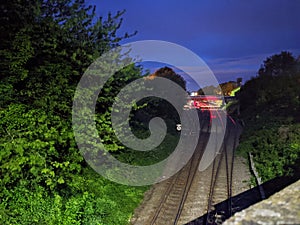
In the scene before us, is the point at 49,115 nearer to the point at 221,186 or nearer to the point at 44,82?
the point at 44,82

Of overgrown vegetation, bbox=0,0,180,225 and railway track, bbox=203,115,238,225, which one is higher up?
overgrown vegetation, bbox=0,0,180,225

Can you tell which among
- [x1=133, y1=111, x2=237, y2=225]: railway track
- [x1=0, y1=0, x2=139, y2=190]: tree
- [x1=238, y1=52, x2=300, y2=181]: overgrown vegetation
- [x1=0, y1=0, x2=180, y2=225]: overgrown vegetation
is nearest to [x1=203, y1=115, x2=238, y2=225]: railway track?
[x1=133, y1=111, x2=237, y2=225]: railway track

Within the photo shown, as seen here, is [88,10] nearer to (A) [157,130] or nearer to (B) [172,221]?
(B) [172,221]

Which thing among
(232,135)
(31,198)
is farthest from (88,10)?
(232,135)

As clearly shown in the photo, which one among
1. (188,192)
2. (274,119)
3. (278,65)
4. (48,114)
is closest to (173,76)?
(274,119)

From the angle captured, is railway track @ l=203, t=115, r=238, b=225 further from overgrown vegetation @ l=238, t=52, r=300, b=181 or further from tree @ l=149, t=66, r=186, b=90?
tree @ l=149, t=66, r=186, b=90

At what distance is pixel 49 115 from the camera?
7.91 meters

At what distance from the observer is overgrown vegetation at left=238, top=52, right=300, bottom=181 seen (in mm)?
14944

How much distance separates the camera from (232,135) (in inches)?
1086

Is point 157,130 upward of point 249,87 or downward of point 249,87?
downward

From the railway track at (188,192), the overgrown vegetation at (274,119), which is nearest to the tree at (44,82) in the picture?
the railway track at (188,192)

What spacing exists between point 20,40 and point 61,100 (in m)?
2.09

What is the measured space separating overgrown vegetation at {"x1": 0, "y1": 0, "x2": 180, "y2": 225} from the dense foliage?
25mm

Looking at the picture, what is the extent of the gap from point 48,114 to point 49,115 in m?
0.04
